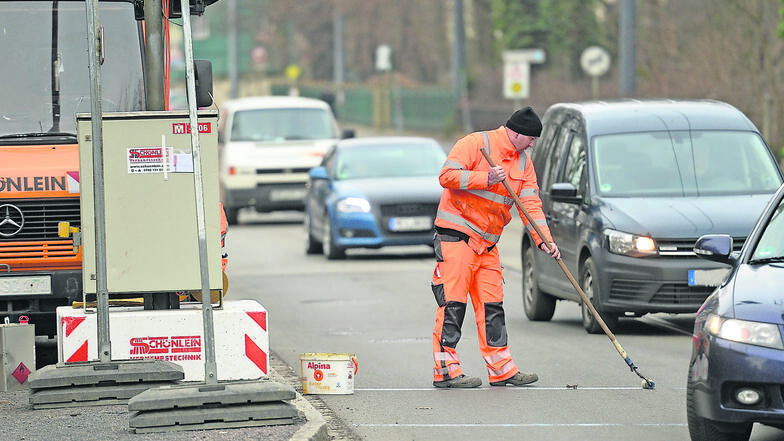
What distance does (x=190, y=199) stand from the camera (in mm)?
9516

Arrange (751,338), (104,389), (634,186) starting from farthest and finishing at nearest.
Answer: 1. (634,186)
2. (104,389)
3. (751,338)

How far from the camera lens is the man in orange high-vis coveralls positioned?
10273mm

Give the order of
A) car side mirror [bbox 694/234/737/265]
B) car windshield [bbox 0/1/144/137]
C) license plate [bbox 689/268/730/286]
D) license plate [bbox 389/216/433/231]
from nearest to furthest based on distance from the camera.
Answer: car side mirror [bbox 694/234/737/265]
car windshield [bbox 0/1/144/137]
license plate [bbox 689/268/730/286]
license plate [bbox 389/216/433/231]

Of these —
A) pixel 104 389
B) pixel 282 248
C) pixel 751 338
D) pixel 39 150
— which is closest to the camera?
pixel 751 338

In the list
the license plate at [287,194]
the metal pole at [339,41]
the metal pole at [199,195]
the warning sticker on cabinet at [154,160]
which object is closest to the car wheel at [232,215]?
the license plate at [287,194]

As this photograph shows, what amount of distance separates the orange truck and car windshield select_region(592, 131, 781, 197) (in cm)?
401

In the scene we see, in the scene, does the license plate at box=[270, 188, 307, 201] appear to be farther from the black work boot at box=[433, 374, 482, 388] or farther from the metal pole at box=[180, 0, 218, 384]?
the metal pole at box=[180, 0, 218, 384]

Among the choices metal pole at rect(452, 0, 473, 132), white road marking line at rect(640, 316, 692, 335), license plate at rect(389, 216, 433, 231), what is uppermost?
metal pole at rect(452, 0, 473, 132)

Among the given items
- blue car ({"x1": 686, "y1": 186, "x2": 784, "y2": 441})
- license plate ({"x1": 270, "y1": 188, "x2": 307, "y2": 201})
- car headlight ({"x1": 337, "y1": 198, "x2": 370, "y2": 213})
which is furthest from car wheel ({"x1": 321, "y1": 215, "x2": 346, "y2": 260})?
blue car ({"x1": 686, "y1": 186, "x2": 784, "y2": 441})

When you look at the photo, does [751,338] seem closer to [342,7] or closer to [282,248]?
[282,248]

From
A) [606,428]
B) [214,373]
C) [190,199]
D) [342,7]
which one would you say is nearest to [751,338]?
[606,428]

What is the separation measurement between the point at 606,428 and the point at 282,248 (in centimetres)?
1485

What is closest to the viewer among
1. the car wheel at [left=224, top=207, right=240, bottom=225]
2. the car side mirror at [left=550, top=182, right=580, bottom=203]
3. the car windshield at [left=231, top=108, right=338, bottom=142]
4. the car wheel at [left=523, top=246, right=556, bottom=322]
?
the car side mirror at [left=550, top=182, right=580, bottom=203]

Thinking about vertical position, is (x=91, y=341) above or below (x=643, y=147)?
below
